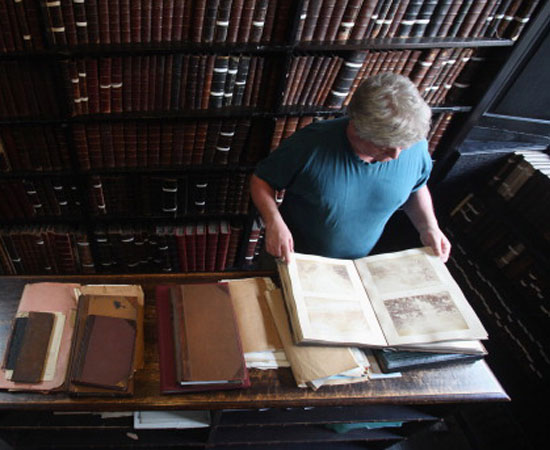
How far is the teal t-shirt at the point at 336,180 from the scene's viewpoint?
128cm

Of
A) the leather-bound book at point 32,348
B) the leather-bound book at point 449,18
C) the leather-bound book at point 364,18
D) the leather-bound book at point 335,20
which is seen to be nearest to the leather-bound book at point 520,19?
the leather-bound book at point 449,18

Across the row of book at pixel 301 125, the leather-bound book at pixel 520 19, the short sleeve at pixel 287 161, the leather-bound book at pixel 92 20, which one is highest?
the leather-bound book at pixel 520 19

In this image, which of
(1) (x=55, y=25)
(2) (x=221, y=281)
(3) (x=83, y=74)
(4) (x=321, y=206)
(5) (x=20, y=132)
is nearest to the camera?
(2) (x=221, y=281)

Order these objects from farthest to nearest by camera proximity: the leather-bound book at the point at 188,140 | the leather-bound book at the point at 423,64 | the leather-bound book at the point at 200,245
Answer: the leather-bound book at the point at 200,245 → the leather-bound book at the point at 188,140 → the leather-bound book at the point at 423,64

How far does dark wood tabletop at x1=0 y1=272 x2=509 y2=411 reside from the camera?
0.98 m

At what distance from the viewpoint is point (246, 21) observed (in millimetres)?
1565

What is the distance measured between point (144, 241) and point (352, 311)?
5.09ft

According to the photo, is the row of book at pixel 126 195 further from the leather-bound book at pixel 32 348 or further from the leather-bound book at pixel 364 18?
the leather-bound book at pixel 32 348

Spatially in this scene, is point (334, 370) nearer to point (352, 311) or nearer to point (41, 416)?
point (352, 311)

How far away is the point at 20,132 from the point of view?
177 centimetres

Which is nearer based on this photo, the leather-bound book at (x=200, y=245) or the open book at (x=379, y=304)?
the open book at (x=379, y=304)

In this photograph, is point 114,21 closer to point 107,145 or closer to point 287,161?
point 107,145

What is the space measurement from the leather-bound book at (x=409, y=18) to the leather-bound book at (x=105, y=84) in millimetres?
1205

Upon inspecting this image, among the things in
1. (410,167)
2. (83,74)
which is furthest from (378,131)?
(83,74)
